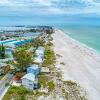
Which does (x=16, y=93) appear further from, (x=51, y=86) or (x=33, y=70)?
(x=33, y=70)

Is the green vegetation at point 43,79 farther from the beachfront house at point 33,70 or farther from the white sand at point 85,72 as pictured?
the white sand at point 85,72

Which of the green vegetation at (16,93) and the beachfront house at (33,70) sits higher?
the beachfront house at (33,70)

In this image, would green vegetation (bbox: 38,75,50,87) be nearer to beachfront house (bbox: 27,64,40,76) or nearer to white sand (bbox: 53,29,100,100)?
beachfront house (bbox: 27,64,40,76)

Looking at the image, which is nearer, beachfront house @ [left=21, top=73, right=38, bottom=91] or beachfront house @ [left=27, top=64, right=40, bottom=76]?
beachfront house @ [left=21, top=73, right=38, bottom=91]

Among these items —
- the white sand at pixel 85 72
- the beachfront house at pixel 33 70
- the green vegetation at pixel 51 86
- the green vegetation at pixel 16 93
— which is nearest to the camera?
the green vegetation at pixel 16 93

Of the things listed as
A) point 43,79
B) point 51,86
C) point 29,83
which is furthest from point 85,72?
point 29,83

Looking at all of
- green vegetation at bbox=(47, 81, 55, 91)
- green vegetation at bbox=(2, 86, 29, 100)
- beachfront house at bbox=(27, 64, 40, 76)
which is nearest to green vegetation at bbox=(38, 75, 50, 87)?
green vegetation at bbox=(47, 81, 55, 91)

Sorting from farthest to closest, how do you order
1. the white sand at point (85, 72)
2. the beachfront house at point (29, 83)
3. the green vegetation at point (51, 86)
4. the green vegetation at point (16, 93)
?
1. the white sand at point (85, 72)
2. the green vegetation at point (51, 86)
3. the beachfront house at point (29, 83)
4. the green vegetation at point (16, 93)

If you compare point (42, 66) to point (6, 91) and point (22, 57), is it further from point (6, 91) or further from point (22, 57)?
point (6, 91)

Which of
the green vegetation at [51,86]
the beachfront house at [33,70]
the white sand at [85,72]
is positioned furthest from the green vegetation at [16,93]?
the white sand at [85,72]
